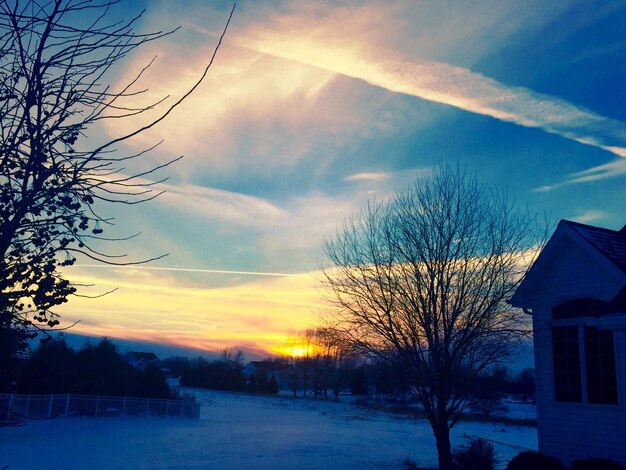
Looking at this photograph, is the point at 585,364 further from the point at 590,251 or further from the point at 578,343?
the point at 590,251

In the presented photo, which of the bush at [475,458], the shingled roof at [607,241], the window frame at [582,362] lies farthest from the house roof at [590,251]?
the bush at [475,458]

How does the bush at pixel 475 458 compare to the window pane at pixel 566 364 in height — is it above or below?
below

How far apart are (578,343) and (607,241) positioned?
7.35ft

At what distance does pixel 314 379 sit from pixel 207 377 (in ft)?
43.9

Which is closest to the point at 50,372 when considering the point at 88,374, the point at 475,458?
the point at 88,374

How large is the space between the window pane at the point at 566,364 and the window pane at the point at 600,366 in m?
0.26

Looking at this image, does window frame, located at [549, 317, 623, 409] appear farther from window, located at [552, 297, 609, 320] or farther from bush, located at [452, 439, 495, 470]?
bush, located at [452, 439, 495, 470]

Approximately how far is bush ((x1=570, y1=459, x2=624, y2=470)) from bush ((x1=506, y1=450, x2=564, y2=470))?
16.4 inches

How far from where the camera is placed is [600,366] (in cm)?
1040

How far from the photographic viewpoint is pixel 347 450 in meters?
18.5

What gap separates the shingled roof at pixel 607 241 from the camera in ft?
33.9

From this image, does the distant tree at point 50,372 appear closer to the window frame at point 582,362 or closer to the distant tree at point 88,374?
the distant tree at point 88,374

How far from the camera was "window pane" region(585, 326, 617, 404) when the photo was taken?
10.1m

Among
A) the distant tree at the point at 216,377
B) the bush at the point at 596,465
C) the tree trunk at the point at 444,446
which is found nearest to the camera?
the bush at the point at 596,465
